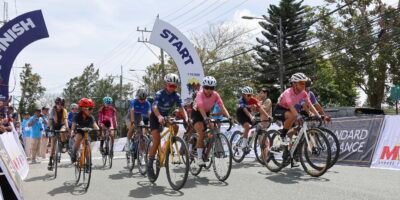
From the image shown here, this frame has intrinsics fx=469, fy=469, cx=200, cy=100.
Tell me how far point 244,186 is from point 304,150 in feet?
5.05

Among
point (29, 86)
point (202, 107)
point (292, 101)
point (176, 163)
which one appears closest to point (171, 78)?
point (202, 107)

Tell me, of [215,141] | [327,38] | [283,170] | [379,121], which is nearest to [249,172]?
[283,170]

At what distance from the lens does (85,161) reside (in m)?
8.98

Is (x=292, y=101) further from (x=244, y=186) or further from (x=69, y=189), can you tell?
(x=69, y=189)

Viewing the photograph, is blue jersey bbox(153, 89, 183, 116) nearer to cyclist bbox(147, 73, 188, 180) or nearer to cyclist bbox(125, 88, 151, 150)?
cyclist bbox(147, 73, 188, 180)

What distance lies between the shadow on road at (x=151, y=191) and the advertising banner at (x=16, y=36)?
780 cm

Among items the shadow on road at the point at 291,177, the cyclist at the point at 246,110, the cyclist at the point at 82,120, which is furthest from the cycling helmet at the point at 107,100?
the shadow on road at the point at 291,177

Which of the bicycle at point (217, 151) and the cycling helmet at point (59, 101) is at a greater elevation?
the cycling helmet at point (59, 101)

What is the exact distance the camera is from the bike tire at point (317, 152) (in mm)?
8406

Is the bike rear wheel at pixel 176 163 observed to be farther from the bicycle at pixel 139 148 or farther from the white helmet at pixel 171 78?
the bicycle at pixel 139 148

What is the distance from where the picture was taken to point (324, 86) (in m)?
57.9

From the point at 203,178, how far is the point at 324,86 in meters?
51.1

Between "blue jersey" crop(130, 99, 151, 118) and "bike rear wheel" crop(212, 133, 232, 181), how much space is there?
10.7 feet

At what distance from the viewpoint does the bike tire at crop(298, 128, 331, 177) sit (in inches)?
331
